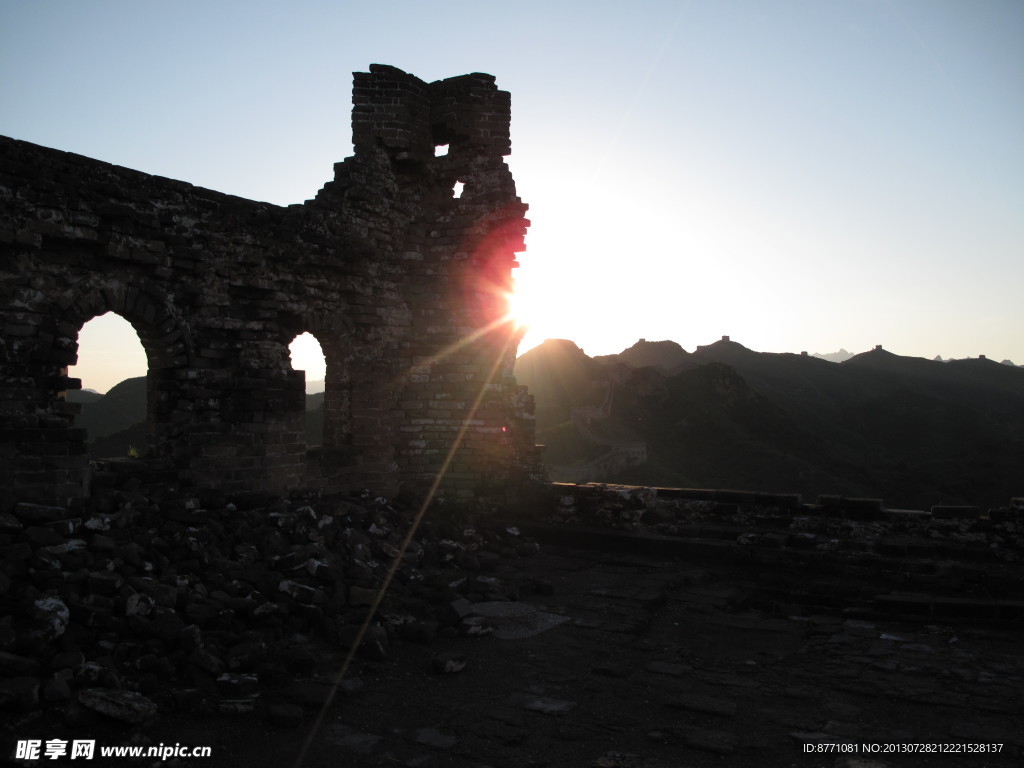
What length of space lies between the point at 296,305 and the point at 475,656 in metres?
5.29

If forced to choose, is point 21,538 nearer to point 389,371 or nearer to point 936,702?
point 389,371

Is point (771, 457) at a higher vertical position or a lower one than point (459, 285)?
lower

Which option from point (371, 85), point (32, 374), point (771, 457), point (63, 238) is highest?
point (371, 85)

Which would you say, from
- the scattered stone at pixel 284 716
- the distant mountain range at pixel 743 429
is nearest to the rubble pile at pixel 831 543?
the scattered stone at pixel 284 716

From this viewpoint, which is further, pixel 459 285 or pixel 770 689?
pixel 459 285

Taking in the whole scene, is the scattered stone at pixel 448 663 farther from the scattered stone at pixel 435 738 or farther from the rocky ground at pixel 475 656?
the scattered stone at pixel 435 738

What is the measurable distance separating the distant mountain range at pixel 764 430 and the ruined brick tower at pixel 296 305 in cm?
1654

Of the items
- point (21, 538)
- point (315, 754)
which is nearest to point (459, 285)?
Answer: point (21, 538)

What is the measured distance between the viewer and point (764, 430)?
37156mm

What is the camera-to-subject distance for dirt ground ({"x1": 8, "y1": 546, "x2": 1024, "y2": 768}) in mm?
4219

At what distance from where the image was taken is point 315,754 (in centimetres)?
417

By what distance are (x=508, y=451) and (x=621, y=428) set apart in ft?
84.9

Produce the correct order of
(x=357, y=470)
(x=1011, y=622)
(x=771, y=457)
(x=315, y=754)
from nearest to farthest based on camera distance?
1. (x=315, y=754)
2. (x=1011, y=622)
3. (x=357, y=470)
4. (x=771, y=457)

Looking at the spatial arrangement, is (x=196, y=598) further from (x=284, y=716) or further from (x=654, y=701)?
(x=654, y=701)
